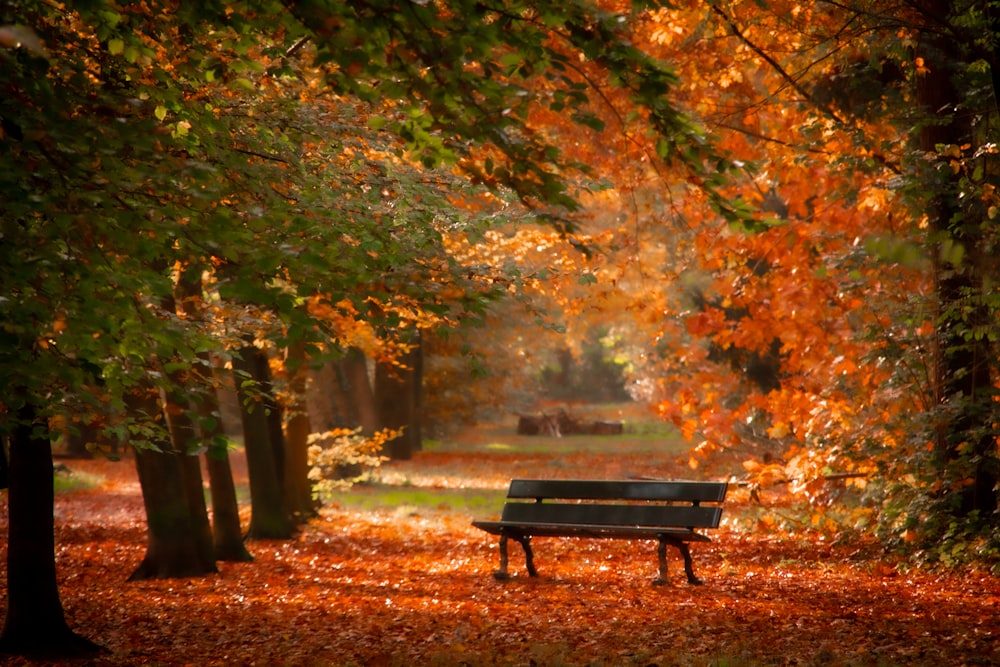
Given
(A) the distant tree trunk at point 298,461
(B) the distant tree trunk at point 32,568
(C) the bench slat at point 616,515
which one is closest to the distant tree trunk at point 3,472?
(B) the distant tree trunk at point 32,568

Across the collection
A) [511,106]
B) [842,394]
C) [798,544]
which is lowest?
[798,544]

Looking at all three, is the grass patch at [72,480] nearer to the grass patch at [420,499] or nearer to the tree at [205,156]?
the grass patch at [420,499]

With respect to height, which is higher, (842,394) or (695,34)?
(695,34)

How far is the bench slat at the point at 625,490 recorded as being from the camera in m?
9.44

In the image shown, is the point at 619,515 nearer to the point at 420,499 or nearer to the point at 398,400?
the point at 420,499

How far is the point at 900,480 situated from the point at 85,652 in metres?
7.96

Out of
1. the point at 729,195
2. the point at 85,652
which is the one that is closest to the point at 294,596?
the point at 85,652

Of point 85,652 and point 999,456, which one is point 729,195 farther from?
point 85,652

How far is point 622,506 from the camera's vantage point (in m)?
9.73

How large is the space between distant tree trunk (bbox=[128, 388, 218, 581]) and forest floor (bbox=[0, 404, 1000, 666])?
0.92 ft

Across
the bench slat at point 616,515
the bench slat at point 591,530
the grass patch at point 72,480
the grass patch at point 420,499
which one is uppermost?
the grass patch at point 72,480

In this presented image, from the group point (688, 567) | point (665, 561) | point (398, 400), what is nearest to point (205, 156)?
point (665, 561)

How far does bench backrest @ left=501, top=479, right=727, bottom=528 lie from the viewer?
370 inches

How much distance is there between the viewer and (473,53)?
454cm
